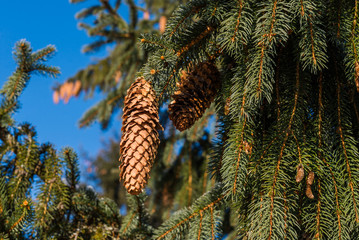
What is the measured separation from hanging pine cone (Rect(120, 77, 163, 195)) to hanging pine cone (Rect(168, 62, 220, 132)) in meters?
0.08

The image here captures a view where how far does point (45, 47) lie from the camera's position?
6.22 ft

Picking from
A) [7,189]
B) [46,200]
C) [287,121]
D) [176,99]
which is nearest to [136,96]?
[176,99]

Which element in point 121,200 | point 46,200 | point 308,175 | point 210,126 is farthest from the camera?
point 121,200

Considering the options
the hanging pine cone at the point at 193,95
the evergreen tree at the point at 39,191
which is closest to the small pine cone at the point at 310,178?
the hanging pine cone at the point at 193,95

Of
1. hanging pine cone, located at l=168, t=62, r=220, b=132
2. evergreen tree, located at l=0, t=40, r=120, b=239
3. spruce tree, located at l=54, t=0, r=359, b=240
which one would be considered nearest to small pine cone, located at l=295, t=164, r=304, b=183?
spruce tree, located at l=54, t=0, r=359, b=240

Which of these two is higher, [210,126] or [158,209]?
[210,126]

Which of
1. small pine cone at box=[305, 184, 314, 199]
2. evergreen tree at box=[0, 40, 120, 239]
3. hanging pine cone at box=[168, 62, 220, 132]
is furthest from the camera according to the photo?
evergreen tree at box=[0, 40, 120, 239]

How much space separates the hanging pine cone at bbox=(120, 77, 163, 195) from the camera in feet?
3.21

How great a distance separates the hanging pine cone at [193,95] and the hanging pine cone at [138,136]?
0.08 meters

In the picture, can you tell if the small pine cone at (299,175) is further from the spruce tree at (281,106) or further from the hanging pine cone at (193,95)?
the hanging pine cone at (193,95)

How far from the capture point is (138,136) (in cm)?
103

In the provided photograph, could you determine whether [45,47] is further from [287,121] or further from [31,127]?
[287,121]

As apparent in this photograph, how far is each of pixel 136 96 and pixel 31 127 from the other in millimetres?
891

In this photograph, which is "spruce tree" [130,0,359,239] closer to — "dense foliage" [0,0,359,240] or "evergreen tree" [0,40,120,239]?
"dense foliage" [0,0,359,240]
